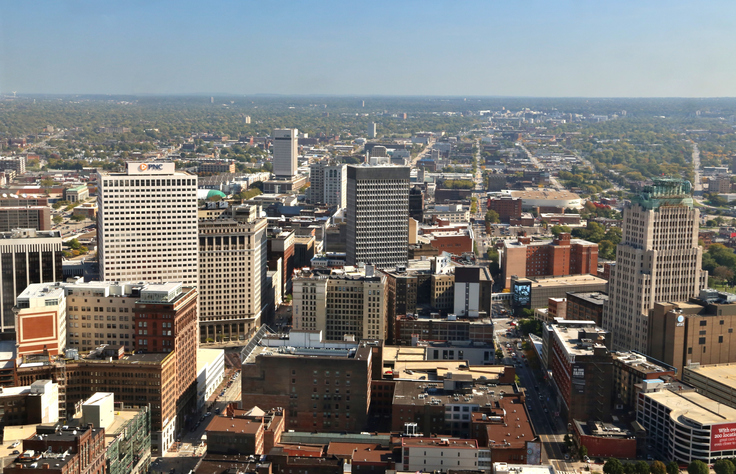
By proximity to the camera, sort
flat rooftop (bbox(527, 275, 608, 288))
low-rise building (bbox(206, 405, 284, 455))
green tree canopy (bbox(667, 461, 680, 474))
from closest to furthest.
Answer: low-rise building (bbox(206, 405, 284, 455)) < green tree canopy (bbox(667, 461, 680, 474)) < flat rooftop (bbox(527, 275, 608, 288))

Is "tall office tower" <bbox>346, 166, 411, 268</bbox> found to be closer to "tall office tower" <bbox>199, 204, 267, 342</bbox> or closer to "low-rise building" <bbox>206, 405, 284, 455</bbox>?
"tall office tower" <bbox>199, 204, 267, 342</bbox>

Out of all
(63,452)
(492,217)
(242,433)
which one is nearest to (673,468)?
(242,433)

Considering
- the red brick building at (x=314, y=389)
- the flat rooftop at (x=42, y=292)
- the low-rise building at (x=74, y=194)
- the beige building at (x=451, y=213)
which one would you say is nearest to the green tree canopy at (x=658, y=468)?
the red brick building at (x=314, y=389)

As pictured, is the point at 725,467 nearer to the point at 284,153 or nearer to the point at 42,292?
the point at 42,292

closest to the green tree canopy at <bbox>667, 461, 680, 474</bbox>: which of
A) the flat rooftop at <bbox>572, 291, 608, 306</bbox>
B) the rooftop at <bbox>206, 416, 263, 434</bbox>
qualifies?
the rooftop at <bbox>206, 416, 263, 434</bbox>

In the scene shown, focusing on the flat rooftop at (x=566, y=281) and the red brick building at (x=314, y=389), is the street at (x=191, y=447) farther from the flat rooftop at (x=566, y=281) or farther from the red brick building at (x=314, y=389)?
the flat rooftop at (x=566, y=281)
